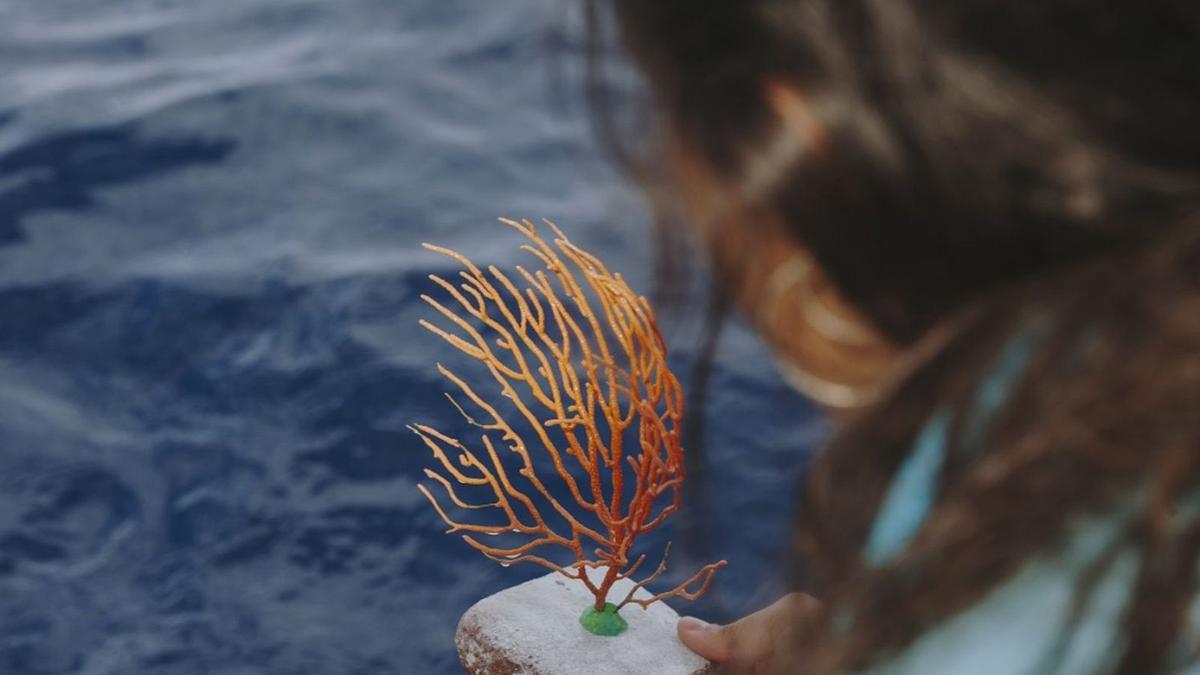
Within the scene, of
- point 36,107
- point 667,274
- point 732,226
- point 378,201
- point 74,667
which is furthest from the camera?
point 36,107

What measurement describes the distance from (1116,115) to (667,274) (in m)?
0.34

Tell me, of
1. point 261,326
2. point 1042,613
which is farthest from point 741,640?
point 261,326

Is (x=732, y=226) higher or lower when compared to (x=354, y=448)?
higher

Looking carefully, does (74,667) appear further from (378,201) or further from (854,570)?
(854,570)

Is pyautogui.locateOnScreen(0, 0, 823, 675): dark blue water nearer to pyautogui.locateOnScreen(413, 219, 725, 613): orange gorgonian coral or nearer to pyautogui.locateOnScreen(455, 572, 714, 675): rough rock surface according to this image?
pyautogui.locateOnScreen(413, 219, 725, 613): orange gorgonian coral

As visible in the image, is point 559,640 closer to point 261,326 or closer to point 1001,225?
point 1001,225

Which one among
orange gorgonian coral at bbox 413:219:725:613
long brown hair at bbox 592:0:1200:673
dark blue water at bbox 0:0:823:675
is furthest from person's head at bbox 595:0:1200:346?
dark blue water at bbox 0:0:823:675

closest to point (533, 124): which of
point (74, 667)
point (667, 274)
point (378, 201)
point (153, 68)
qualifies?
point (378, 201)

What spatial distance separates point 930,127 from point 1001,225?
0.22ft

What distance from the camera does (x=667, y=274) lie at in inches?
39.9

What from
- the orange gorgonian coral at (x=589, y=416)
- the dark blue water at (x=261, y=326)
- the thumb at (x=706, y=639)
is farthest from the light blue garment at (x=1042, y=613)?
the dark blue water at (x=261, y=326)

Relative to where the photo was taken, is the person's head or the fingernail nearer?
the person's head

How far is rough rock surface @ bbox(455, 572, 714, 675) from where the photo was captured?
A: 3.32 meters

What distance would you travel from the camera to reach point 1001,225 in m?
0.79
